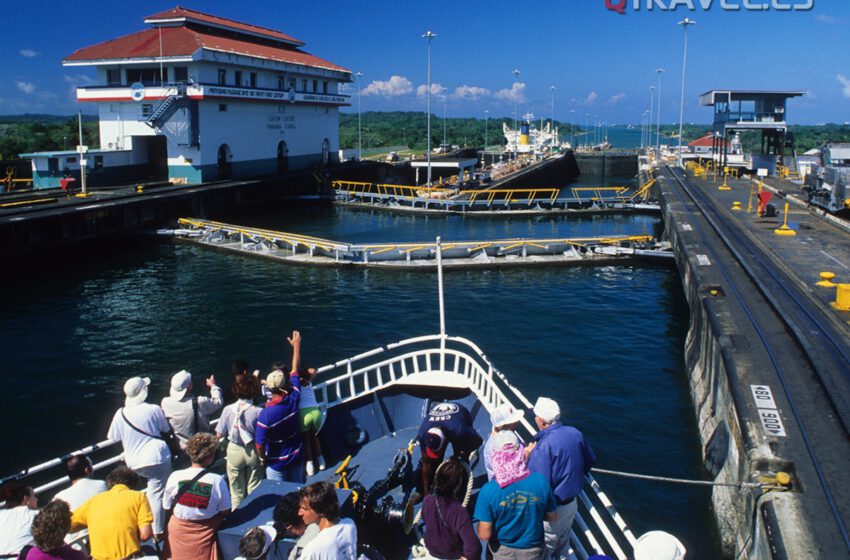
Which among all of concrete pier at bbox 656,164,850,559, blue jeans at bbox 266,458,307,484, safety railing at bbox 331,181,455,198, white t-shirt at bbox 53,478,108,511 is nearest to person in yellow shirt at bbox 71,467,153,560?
white t-shirt at bbox 53,478,108,511

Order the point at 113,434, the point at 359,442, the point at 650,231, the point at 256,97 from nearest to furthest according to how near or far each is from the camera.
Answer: the point at 113,434 → the point at 359,442 → the point at 650,231 → the point at 256,97

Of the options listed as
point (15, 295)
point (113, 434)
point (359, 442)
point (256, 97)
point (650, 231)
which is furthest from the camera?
point (256, 97)

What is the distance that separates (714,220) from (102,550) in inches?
1129

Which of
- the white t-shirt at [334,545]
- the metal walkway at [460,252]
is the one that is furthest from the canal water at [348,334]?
the white t-shirt at [334,545]

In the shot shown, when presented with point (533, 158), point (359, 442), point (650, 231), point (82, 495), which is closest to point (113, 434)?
point (82, 495)

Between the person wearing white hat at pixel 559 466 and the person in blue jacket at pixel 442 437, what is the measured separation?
0.90 metres

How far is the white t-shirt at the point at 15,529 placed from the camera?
226 inches

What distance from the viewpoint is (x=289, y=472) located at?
327 inches

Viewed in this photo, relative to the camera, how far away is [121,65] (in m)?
46.2

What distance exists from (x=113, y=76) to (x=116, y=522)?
47.5 meters

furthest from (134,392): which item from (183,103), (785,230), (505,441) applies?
(183,103)

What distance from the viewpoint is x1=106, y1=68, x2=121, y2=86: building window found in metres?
47.1

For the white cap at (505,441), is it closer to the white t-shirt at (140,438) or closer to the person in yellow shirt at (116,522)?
the person in yellow shirt at (116,522)

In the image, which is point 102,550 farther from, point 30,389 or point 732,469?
point 30,389
